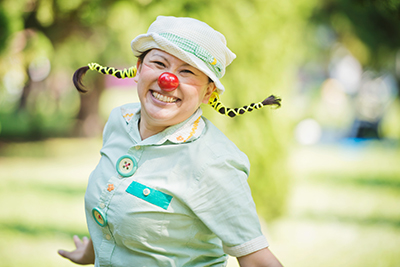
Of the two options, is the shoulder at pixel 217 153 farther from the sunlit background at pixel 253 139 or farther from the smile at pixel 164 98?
the sunlit background at pixel 253 139

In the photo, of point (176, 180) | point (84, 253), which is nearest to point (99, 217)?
point (176, 180)

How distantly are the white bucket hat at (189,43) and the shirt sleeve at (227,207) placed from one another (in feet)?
1.22

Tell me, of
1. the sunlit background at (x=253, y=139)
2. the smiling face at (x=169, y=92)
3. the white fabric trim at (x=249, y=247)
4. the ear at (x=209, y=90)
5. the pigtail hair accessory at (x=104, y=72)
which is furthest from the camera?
the sunlit background at (x=253, y=139)

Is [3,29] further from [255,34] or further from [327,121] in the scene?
[327,121]

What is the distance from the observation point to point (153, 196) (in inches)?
60.5

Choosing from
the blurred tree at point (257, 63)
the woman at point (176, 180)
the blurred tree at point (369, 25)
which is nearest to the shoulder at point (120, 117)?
the woman at point (176, 180)

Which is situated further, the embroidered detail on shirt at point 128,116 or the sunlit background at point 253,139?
the sunlit background at point 253,139

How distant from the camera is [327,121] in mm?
18234

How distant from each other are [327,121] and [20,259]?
15882 mm

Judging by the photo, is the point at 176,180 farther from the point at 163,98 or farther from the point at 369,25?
the point at 369,25

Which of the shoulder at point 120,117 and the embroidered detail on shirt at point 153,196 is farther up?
the shoulder at point 120,117

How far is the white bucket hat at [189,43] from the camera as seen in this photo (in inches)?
60.9

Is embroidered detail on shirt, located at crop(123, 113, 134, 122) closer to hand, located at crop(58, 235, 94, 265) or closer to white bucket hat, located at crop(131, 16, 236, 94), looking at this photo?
white bucket hat, located at crop(131, 16, 236, 94)

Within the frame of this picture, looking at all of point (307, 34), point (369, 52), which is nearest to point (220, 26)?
point (369, 52)
